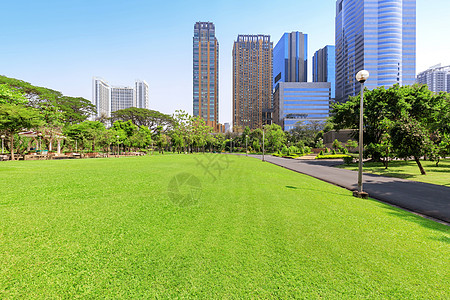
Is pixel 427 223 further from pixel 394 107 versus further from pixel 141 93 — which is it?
pixel 141 93

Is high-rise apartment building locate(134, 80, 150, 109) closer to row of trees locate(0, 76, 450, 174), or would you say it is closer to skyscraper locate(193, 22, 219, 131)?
skyscraper locate(193, 22, 219, 131)

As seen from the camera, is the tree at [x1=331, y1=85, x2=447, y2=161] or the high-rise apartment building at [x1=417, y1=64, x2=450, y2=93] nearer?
the tree at [x1=331, y1=85, x2=447, y2=161]

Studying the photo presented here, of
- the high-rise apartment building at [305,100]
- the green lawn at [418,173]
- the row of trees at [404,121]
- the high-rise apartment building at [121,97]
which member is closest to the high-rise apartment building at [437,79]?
the high-rise apartment building at [305,100]

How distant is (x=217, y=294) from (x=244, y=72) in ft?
514

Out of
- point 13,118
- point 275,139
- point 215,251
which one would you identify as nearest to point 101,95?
point 275,139

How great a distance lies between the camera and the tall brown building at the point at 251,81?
143 meters

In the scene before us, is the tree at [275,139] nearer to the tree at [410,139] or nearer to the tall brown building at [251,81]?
the tree at [410,139]

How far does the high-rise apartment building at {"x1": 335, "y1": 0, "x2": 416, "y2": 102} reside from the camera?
9600cm

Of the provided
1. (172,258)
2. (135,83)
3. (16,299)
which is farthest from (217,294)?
(135,83)

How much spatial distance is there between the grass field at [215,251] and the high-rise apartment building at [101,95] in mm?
147880

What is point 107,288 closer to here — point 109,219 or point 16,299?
point 16,299

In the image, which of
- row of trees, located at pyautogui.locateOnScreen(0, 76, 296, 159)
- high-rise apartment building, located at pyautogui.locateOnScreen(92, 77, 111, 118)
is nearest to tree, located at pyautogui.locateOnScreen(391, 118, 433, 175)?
row of trees, located at pyautogui.locateOnScreen(0, 76, 296, 159)

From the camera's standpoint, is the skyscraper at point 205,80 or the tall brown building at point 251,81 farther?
the tall brown building at point 251,81

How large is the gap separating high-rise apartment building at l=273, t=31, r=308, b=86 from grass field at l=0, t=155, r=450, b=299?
192 m
